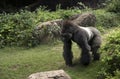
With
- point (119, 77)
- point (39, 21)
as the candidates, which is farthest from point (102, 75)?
point (39, 21)

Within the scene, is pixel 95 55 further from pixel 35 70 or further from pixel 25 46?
pixel 25 46

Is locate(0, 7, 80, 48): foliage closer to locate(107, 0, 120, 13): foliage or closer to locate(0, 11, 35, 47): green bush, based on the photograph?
locate(0, 11, 35, 47): green bush

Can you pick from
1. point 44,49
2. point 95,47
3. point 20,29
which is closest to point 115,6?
point 20,29

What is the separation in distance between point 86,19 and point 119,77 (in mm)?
4563

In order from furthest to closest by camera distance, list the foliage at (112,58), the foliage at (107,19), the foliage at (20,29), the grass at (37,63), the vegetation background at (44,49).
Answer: the foliage at (107,19), the foliage at (20,29), the grass at (37,63), the vegetation background at (44,49), the foliage at (112,58)

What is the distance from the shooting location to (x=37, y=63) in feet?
29.9

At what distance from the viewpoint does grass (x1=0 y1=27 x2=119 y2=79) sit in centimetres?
833

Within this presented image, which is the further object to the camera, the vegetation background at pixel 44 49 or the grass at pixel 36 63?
the grass at pixel 36 63

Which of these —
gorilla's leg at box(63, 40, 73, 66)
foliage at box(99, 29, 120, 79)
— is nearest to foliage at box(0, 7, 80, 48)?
gorilla's leg at box(63, 40, 73, 66)

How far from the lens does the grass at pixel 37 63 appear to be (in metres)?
8.33

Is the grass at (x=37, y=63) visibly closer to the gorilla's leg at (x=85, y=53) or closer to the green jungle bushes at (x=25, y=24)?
the gorilla's leg at (x=85, y=53)

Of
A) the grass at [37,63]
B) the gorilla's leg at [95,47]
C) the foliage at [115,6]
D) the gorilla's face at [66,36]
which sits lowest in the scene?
the grass at [37,63]

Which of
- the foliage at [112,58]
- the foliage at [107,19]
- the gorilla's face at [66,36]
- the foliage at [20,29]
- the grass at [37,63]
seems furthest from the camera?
the foliage at [107,19]

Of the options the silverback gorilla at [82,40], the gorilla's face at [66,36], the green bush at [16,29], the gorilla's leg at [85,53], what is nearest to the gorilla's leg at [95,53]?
the silverback gorilla at [82,40]
